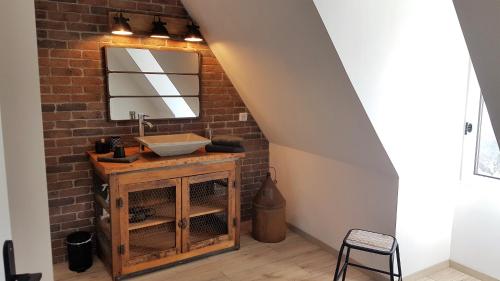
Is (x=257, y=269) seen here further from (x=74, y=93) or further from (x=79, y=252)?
(x=74, y=93)

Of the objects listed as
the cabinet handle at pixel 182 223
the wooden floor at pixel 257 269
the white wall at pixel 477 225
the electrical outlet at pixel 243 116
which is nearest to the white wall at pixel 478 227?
the white wall at pixel 477 225

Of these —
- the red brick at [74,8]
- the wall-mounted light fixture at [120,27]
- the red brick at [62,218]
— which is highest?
the red brick at [74,8]

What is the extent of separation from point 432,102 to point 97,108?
2538 millimetres

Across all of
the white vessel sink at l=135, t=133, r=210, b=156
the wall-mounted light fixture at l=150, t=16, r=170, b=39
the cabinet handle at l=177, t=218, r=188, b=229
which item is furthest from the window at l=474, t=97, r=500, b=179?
the wall-mounted light fixture at l=150, t=16, r=170, b=39

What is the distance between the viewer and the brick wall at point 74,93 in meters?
2.78

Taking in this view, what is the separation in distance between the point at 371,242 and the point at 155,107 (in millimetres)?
2059

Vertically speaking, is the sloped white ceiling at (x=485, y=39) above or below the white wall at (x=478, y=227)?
above

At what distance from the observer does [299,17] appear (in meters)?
2.06

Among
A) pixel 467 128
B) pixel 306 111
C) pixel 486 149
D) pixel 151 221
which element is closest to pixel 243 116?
pixel 306 111

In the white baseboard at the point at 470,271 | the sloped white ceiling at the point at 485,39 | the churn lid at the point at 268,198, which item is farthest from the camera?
the churn lid at the point at 268,198

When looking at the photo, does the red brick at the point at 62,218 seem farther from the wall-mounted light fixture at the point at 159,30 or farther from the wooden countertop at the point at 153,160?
the wall-mounted light fixture at the point at 159,30

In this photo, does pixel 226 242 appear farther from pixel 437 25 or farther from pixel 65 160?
pixel 437 25

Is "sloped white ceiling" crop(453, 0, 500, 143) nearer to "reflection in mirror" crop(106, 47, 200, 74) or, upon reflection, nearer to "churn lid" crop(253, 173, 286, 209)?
"churn lid" crop(253, 173, 286, 209)

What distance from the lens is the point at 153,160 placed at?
275 centimetres
